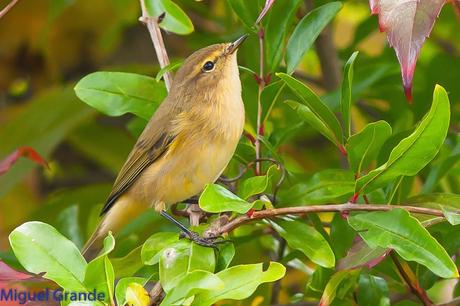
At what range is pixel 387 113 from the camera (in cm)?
316

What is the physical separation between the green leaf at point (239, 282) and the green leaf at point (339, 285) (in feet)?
0.79

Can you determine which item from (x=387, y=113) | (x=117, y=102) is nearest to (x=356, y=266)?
(x=117, y=102)

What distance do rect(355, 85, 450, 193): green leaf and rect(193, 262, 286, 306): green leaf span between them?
306mm

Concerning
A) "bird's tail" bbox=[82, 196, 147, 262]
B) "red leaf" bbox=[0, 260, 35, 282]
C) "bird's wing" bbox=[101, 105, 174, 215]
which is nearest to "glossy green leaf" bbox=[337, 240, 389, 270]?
"red leaf" bbox=[0, 260, 35, 282]

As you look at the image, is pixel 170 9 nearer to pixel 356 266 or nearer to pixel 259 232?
pixel 259 232

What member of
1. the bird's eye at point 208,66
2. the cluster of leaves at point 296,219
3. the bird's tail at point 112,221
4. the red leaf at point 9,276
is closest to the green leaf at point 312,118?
the cluster of leaves at point 296,219

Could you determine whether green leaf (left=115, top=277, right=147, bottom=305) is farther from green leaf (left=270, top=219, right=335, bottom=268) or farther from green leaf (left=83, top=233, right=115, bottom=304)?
green leaf (left=270, top=219, right=335, bottom=268)

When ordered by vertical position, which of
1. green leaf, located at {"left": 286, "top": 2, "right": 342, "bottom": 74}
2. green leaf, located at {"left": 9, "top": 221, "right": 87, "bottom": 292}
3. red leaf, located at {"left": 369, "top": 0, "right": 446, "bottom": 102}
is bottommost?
green leaf, located at {"left": 9, "top": 221, "right": 87, "bottom": 292}

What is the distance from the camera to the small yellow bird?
8.77 ft

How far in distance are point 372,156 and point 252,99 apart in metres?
0.83

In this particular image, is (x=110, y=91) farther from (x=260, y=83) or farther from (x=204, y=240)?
(x=204, y=240)

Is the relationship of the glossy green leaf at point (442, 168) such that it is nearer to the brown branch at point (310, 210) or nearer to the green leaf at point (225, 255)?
the brown branch at point (310, 210)

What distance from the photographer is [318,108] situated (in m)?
2.04

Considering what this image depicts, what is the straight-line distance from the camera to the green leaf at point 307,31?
2.27 m
